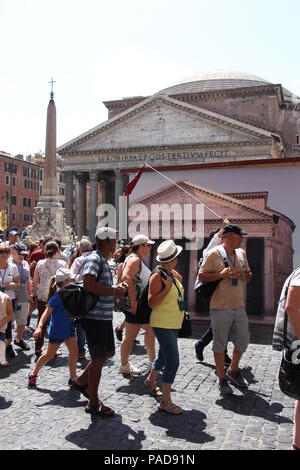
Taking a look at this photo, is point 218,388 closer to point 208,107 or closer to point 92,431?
point 92,431

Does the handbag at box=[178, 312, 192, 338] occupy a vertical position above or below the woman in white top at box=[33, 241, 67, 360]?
below

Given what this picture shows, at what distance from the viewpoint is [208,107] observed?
41.7 m

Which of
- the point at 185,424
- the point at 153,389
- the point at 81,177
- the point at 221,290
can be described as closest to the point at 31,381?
the point at 153,389

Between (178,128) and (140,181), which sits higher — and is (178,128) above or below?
above

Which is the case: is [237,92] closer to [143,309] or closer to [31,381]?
[143,309]

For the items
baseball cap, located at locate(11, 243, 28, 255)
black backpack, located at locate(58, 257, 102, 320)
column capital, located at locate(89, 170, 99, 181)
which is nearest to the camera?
black backpack, located at locate(58, 257, 102, 320)

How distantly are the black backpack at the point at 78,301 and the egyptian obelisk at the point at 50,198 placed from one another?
56.3ft

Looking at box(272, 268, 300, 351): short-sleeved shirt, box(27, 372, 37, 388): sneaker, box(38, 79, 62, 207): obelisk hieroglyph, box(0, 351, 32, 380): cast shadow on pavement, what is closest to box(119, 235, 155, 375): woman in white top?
box(27, 372, 37, 388): sneaker

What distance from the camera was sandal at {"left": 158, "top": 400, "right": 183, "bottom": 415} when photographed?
14.0ft

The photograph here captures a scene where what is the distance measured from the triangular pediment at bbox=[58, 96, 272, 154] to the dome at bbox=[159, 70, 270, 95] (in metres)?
8.23

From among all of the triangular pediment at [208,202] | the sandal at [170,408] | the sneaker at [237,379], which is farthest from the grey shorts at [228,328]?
the triangular pediment at [208,202]

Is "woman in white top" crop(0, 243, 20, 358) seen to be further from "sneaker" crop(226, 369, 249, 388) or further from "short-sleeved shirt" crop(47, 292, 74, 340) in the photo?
"sneaker" crop(226, 369, 249, 388)
